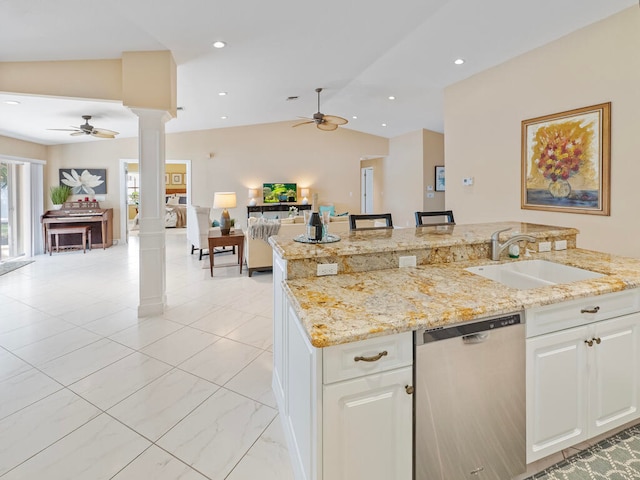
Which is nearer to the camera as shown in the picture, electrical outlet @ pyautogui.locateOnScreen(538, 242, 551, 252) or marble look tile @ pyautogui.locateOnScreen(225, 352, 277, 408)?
marble look tile @ pyautogui.locateOnScreen(225, 352, 277, 408)

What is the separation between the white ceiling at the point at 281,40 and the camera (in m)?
2.77

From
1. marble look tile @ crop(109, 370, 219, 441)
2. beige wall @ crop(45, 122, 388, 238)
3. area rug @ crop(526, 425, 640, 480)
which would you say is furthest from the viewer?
beige wall @ crop(45, 122, 388, 238)

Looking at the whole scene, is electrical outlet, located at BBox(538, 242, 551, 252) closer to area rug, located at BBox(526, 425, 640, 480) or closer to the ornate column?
area rug, located at BBox(526, 425, 640, 480)

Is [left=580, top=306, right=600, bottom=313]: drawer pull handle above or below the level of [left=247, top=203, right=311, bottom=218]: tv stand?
below

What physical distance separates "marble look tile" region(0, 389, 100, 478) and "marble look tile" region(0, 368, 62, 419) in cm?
7

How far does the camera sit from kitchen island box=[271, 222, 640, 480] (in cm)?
112

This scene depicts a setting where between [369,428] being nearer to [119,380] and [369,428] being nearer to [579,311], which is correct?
[579,311]

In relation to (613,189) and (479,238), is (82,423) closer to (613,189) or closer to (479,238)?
(479,238)

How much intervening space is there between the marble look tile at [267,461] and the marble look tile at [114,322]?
2.11m

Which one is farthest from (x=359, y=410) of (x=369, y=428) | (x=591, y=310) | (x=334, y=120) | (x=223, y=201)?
(x=223, y=201)

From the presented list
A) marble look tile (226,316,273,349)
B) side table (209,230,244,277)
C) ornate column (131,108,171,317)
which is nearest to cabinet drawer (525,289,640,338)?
marble look tile (226,316,273,349)

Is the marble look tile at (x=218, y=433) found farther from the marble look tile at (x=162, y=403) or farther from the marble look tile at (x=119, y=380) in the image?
the marble look tile at (x=119, y=380)

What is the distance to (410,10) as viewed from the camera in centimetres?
329

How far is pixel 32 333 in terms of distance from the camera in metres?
A: 3.06
